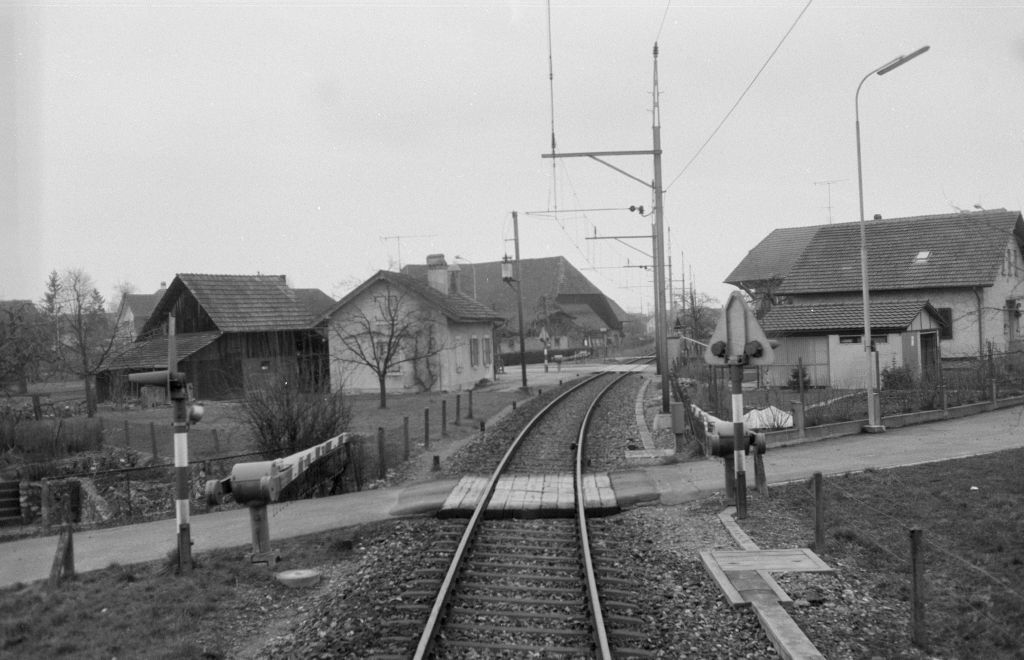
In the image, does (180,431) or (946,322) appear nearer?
(180,431)

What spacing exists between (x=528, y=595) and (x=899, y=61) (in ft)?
43.0

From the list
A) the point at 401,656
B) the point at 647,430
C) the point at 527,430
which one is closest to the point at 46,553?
the point at 401,656

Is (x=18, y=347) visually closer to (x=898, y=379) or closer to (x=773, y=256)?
(x=898, y=379)

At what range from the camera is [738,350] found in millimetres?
10352

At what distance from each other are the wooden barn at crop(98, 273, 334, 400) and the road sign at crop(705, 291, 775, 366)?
1092 inches

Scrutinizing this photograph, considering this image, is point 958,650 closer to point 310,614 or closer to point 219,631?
point 310,614

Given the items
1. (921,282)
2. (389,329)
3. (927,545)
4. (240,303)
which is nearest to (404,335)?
(389,329)

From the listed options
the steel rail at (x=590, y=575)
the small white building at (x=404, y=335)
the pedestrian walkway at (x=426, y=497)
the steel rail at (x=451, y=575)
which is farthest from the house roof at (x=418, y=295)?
the steel rail at (x=451, y=575)

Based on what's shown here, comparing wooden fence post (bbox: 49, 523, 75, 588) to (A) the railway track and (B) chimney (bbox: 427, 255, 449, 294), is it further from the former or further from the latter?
(B) chimney (bbox: 427, 255, 449, 294)

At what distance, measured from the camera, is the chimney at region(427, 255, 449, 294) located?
43.6 metres

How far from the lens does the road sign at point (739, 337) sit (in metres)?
10.2

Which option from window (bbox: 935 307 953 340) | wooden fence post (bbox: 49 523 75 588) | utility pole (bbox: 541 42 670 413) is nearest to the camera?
wooden fence post (bbox: 49 523 75 588)

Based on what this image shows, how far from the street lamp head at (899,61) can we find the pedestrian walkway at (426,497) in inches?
277

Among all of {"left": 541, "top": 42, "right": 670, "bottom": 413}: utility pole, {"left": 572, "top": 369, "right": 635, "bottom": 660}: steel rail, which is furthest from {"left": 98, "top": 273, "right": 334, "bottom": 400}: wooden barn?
{"left": 572, "top": 369, "right": 635, "bottom": 660}: steel rail
